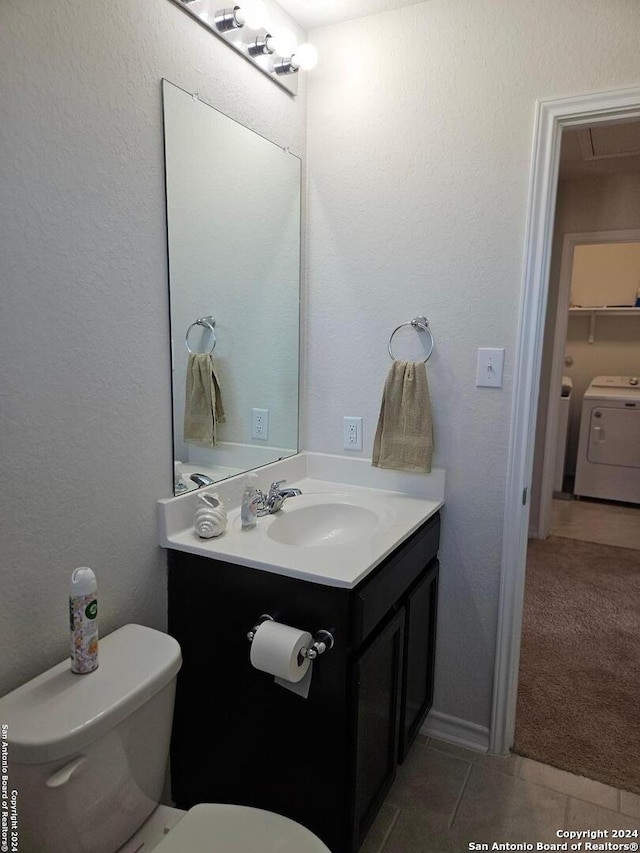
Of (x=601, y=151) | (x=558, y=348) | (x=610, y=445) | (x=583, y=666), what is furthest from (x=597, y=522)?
(x=601, y=151)

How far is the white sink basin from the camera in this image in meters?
1.74

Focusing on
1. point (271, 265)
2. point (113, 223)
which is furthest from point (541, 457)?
point (113, 223)

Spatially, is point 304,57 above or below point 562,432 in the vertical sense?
above

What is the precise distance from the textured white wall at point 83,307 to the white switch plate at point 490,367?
0.97 meters

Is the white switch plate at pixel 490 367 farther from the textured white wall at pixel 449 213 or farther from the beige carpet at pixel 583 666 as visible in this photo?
the beige carpet at pixel 583 666

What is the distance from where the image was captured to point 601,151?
9.93 ft

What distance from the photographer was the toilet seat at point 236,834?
109cm

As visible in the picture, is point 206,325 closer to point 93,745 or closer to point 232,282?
point 232,282

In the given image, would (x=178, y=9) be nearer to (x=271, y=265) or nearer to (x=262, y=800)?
(x=271, y=265)

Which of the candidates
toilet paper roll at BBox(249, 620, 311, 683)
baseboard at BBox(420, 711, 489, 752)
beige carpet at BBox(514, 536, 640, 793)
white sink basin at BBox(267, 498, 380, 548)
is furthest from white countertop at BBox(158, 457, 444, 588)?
beige carpet at BBox(514, 536, 640, 793)

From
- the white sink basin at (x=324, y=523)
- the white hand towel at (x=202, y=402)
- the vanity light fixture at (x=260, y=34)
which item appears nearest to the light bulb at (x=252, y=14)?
the vanity light fixture at (x=260, y=34)

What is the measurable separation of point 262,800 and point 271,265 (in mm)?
1594

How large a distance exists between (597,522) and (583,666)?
2064 mm

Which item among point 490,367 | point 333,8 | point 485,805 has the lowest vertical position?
point 485,805
